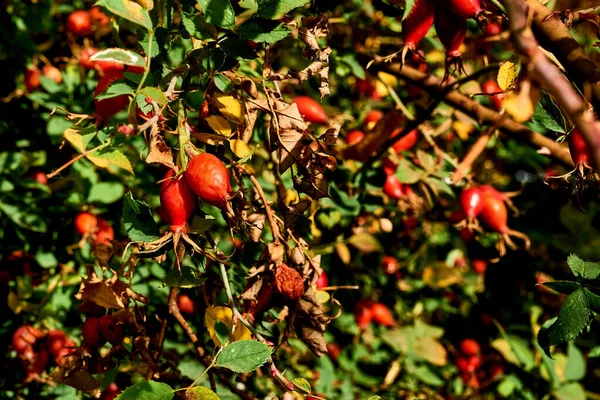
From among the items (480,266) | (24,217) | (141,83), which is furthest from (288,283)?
(480,266)

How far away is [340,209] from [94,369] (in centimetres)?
66

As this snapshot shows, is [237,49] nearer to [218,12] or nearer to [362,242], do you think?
[218,12]

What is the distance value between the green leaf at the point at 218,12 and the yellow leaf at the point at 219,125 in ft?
0.43

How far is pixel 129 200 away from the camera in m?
0.78

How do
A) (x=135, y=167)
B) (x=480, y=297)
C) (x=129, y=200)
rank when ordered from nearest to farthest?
(x=129, y=200)
(x=135, y=167)
(x=480, y=297)

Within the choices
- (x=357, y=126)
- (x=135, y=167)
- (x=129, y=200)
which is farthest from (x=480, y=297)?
(x=129, y=200)

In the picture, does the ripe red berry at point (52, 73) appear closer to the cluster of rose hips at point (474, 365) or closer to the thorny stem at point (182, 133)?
the thorny stem at point (182, 133)

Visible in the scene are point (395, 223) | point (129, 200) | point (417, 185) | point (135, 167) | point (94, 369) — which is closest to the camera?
point (129, 200)

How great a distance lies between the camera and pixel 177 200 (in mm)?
759

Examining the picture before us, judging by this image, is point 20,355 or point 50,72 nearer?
point 20,355

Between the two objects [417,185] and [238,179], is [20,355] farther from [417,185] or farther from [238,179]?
[417,185]

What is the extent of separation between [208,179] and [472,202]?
3.01ft

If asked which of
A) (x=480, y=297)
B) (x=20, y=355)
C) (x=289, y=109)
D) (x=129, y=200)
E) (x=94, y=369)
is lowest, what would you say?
(x=480, y=297)

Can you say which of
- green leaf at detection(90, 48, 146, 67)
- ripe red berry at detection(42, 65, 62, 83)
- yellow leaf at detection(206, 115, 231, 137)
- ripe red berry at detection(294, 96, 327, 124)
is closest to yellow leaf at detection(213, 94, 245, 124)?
yellow leaf at detection(206, 115, 231, 137)
